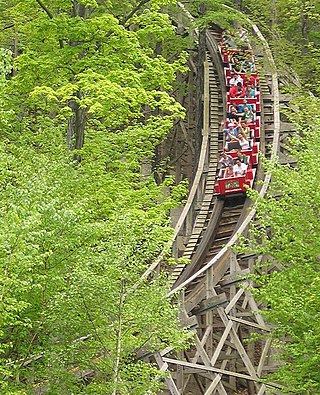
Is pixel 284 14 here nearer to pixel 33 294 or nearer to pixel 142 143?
pixel 142 143

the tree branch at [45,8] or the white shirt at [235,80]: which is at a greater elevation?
the tree branch at [45,8]

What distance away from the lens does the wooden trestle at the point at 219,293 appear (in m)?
14.9

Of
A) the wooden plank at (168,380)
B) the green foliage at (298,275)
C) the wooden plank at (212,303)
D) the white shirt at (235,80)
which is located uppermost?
the white shirt at (235,80)

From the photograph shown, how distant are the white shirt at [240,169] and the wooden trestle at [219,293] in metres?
0.54

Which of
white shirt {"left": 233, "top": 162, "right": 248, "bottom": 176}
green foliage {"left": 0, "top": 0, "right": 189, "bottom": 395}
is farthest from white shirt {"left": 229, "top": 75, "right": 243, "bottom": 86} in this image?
green foliage {"left": 0, "top": 0, "right": 189, "bottom": 395}

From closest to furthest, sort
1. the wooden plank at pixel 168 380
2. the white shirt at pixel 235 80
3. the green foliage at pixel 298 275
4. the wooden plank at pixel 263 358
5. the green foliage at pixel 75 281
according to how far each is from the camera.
Answer: the green foliage at pixel 75 281
the green foliage at pixel 298 275
the wooden plank at pixel 168 380
the wooden plank at pixel 263 358
the white shirt at pixel 235 80

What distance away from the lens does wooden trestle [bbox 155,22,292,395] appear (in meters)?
14.9

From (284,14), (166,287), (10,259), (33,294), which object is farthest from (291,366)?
(284,14)

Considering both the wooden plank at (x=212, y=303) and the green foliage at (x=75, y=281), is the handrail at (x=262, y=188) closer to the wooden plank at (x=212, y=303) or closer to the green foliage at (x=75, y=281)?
the wooden plank at (x=212, y=303)

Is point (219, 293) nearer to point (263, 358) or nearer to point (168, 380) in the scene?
point (263, 358)

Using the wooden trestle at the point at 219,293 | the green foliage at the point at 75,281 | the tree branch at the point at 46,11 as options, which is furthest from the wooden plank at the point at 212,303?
the tree branch at the point at 46,11

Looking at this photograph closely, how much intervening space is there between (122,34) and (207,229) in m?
7.00

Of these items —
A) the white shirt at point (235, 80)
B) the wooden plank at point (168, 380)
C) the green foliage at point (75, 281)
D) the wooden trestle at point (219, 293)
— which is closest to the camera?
the green foliage at point (75, 281)

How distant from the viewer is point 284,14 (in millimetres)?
30516
